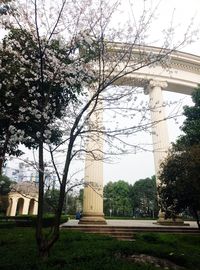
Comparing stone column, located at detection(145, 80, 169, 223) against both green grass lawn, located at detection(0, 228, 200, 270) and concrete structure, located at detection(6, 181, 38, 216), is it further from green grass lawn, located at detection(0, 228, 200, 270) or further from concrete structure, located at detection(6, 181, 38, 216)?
concrete structure, located at detection(6, 181, 38, 216)

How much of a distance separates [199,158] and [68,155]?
22.2 feet

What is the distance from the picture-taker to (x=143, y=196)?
5481 cm

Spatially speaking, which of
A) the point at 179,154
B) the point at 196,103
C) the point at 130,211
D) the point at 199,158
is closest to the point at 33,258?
the point at 199,158

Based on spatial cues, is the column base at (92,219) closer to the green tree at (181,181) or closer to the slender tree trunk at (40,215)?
the green tree at (181,181)

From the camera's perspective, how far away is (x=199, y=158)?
1053cm

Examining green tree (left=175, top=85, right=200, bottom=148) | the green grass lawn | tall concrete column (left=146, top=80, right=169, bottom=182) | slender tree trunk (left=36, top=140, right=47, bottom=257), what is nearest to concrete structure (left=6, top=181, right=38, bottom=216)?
tall concrete column (left=146, top=80, right=169, bottom=182)

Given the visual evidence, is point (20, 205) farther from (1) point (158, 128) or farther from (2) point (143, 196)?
(1) point (158, 128)

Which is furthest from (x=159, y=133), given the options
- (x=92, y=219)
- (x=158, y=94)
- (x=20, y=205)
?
(x=20, y=205)

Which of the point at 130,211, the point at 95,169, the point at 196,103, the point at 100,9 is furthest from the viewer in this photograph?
the point at 130,211

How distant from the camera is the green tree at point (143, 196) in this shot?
178 feet

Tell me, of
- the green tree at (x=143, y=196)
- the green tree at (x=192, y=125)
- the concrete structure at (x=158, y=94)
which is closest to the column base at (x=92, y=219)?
the concrete structure at (x=158, y=94)

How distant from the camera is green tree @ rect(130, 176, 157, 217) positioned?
2141 inches

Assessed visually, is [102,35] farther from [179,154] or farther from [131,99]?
[179,154]

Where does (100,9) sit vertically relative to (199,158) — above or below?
above
